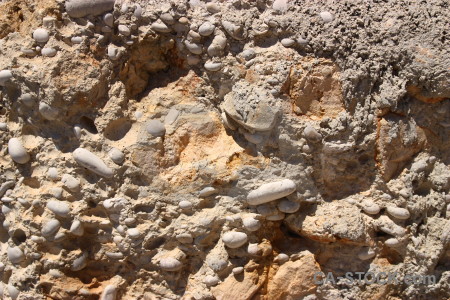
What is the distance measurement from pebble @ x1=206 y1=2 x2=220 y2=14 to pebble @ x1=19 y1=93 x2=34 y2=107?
1.82 feet

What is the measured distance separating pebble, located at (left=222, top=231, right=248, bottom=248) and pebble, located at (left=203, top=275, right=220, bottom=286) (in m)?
0.10

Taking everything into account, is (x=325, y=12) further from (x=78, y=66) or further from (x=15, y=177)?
(x=15, y=177)

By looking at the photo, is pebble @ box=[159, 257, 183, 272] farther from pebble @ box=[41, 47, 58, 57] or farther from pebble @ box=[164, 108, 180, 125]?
pebble @ box=[41, 47, 58, 57]

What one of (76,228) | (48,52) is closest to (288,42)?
(48,52)

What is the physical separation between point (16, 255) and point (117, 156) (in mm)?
414

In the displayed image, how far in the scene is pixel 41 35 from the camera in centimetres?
148

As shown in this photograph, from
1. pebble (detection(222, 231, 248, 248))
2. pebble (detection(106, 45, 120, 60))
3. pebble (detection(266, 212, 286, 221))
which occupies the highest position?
pebble (detection(106, 45, 120, 60))

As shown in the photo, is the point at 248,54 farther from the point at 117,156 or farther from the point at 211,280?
the point at 211,280

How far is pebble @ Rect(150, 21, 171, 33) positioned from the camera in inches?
59.3

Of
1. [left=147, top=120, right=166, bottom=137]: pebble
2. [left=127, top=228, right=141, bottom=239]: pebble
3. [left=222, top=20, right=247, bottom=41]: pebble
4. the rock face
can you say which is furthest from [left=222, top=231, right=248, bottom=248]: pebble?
[left=222, top=20, right=247, bottom=41]: pebble

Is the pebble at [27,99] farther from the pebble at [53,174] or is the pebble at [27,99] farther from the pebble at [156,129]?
the pebble at [156,129]

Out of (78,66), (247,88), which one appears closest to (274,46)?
(247,88)

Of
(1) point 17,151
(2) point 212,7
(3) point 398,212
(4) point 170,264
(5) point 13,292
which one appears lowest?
(5) point 13,292

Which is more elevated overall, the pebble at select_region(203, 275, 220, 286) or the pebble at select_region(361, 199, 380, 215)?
the pebble at select_region(361, 199, 380, 215)
